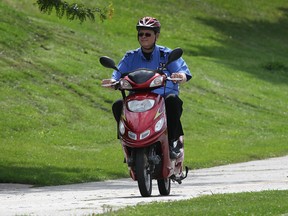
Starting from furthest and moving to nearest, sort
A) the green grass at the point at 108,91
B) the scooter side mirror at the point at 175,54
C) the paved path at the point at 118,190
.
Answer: the green grass at the point at 108,91 → the scooter side mirror at the point at 175,54 → the paved path at the point at 118,190

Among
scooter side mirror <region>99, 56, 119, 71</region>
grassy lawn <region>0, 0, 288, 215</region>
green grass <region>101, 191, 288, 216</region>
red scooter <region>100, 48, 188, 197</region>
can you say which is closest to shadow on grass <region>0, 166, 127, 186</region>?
grassy lawn <region>0, 0, 288, 215</region>

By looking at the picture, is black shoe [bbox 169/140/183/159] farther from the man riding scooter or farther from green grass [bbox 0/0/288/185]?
green grass [bbox 0/0/288/185]

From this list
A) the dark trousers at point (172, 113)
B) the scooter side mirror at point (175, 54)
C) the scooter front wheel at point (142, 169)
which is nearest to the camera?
the scooter front wheel at point (142, 169)

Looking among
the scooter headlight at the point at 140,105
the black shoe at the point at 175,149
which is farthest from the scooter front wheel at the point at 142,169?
the black shoe at the point at 175,149

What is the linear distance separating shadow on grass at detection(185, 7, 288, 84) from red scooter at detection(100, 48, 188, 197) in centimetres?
3316

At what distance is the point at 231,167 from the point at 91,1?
2969 cm

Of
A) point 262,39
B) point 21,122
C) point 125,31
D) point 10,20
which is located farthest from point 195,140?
point 262,39

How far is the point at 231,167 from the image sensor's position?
22.1 meters

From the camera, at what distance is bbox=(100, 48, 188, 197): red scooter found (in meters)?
12.6

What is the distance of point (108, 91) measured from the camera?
3431 centimetres

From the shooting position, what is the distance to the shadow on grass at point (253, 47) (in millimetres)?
48375

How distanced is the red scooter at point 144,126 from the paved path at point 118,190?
39 centimetres

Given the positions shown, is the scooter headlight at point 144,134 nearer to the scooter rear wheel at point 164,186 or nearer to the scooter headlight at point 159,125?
the scooter headlight at point 159,125

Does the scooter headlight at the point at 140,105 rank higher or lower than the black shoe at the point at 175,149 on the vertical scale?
higher
